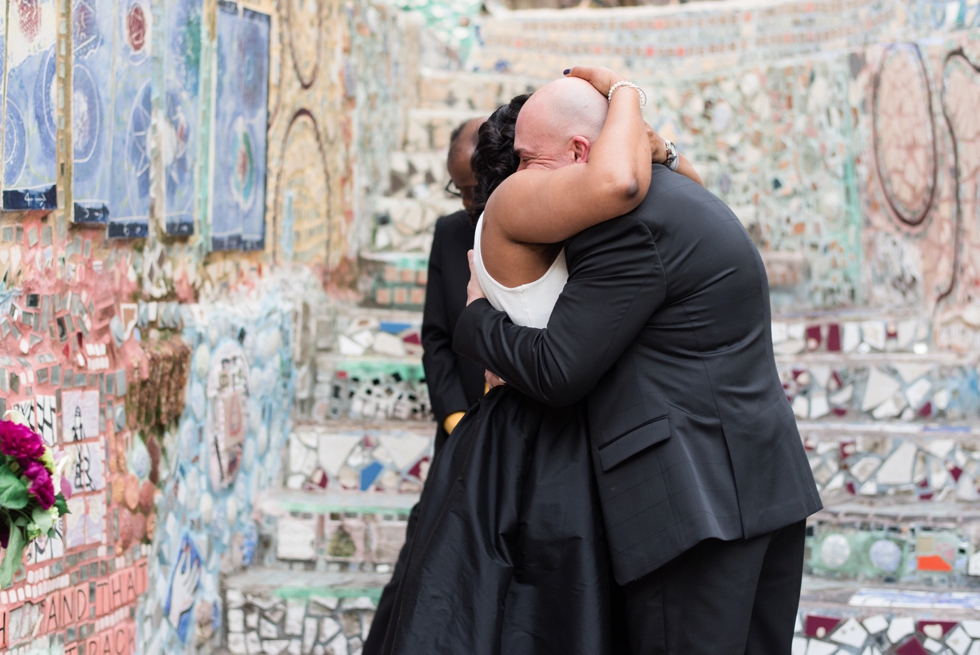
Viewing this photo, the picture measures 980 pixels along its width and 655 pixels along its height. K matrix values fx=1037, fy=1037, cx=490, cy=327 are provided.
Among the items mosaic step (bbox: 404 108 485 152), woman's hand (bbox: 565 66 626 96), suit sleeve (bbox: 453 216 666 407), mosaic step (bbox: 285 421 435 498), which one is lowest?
mosaic step (bbox: 285 421 435 498)

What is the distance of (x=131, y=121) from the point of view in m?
2.45

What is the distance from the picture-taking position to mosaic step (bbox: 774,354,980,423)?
3.70m

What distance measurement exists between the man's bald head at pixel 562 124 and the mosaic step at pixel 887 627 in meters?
1.84

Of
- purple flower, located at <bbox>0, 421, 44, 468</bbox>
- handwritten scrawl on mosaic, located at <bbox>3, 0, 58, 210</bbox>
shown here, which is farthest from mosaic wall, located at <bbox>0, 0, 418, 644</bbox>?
purple flower, located at <bbox>0, 421, 44, 468</bbox>

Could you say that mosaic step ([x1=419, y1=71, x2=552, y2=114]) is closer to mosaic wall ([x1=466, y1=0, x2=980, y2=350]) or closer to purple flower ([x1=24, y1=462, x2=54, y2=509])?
mosaic wall ([x1=466, y1=0, x2=980, y2=350])

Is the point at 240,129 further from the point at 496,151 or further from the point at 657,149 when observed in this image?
the point at 657,149

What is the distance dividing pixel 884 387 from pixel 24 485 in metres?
3.00

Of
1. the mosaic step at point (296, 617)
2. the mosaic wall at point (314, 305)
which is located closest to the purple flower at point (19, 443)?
the mosaic wall at point (314, 305)

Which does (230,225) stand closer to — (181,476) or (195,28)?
(195,28)

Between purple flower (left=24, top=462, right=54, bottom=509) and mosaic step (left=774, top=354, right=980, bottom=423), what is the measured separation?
274 centimetres

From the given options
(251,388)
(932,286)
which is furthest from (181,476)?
(932,286)

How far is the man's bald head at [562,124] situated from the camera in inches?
65.1

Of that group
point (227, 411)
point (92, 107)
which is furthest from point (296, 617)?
point (92, 107)

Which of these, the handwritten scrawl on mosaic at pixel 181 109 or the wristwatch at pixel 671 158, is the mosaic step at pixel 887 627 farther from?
the handwritten scrawl on mosaic at pixel 181 109
